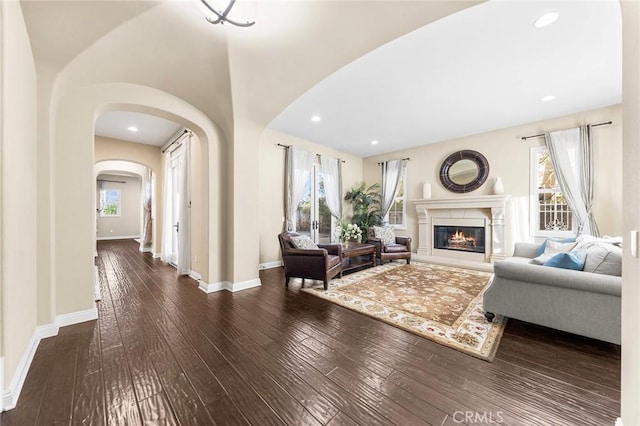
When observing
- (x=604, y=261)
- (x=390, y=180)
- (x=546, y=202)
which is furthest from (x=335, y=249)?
(x=546, y=202)

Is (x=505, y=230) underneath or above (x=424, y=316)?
above

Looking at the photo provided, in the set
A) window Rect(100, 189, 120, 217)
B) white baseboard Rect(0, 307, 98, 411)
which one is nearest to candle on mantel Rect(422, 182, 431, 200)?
white baseboard Rect(0, 307, 98, 411)

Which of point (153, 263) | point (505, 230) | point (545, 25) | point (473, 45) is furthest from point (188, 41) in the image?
point (505, 230)

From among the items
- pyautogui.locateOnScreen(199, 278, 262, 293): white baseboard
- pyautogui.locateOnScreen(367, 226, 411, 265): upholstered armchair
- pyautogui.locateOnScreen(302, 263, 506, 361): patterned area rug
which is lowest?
pyautogui.locateOnScreen(302, 263, 506, 361): patterned area rug

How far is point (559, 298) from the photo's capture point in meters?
2.08

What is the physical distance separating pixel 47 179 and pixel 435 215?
21.7 feet

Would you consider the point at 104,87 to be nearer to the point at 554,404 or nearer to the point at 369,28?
the point at 369,28

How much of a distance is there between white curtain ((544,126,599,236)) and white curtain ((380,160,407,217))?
293 centimetres

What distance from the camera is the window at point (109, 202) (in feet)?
33.2

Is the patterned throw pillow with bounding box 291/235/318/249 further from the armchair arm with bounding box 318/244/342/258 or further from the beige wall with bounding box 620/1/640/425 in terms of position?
the beige wall with bounding box 620/1/640/425

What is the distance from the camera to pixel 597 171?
4.01 metres
